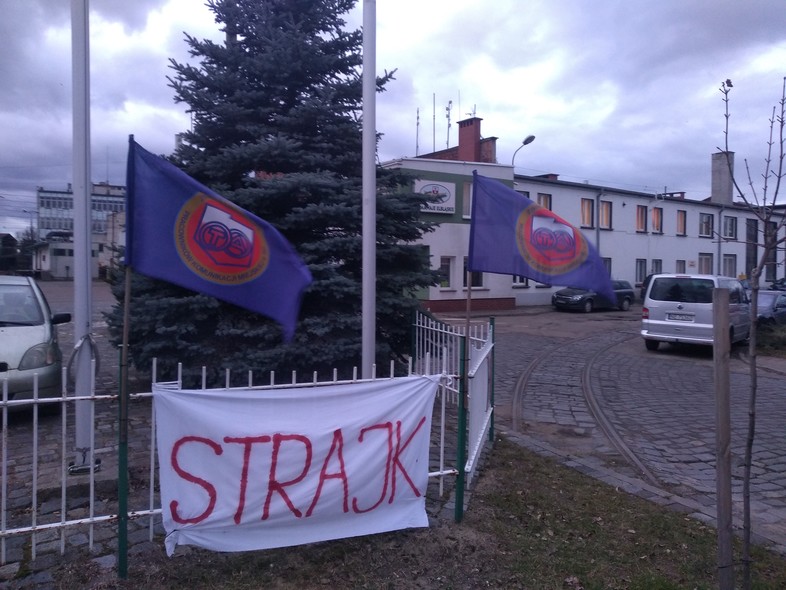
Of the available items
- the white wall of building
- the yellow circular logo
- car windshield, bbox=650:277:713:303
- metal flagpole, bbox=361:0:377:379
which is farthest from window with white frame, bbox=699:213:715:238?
the yellow circular logo

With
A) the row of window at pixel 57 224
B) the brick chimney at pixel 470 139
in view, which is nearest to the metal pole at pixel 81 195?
the brick chimney at pixel 470 139

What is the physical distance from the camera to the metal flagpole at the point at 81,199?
5656 mm

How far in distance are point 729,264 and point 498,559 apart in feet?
170

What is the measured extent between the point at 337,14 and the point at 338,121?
1.50 m

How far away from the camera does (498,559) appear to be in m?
4.57

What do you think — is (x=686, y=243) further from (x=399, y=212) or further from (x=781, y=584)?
(x=781, y=584)

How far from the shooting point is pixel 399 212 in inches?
329

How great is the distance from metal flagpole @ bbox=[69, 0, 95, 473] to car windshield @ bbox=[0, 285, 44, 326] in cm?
354

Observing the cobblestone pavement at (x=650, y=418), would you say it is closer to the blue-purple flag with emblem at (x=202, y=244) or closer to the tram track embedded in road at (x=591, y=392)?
the tram track embedded in road at (x=591, y=392)

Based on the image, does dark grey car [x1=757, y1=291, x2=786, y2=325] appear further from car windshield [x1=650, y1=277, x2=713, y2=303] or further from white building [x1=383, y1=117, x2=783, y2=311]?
car windshield [x1=650, y1=277, x2=713, y2=303]

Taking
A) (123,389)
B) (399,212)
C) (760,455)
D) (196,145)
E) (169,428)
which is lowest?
(760,455)

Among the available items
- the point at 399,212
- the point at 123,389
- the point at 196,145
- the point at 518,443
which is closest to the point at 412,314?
the point at 399,212

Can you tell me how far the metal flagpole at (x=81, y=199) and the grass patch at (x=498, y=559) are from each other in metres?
1.64

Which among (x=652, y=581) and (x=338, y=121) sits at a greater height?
(x=338, y=121)
